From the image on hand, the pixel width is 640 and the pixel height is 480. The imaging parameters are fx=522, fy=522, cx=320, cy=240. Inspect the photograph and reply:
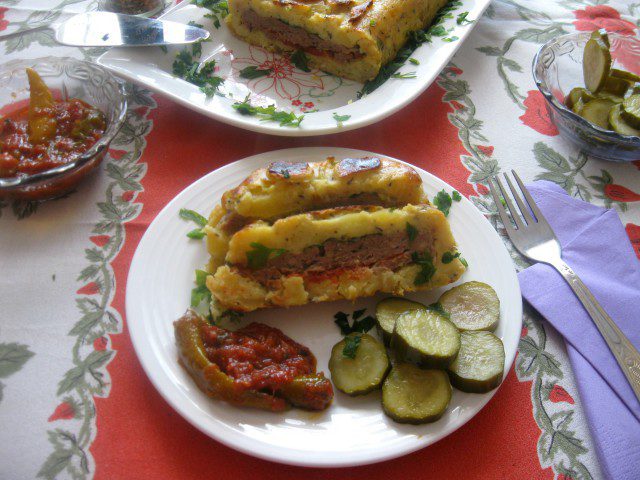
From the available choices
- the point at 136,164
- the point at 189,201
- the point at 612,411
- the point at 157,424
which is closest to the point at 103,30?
the point at 136,164

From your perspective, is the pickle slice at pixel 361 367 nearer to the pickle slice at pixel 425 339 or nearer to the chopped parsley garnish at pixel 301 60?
the pickle slice at pixel 425 339

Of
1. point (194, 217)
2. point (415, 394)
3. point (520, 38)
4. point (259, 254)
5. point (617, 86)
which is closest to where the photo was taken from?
point (415, 394)

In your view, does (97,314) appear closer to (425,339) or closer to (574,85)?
(425,339)

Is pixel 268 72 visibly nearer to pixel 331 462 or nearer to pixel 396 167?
pixel 396 167

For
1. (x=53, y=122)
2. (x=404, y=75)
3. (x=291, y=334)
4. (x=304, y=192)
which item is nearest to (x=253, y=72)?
(x=404, y=75)

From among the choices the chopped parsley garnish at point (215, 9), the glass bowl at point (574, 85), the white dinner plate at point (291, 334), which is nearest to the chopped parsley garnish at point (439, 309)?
the white dinner plate at point (291, 334)

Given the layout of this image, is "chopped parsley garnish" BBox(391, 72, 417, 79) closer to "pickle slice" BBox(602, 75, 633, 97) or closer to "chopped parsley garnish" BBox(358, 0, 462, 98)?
"chopped parsley garnish" BBox(358, 0, 462, 98)
